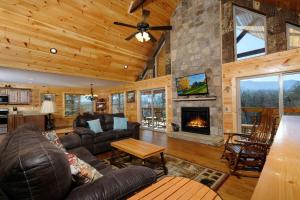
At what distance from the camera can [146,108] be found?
7.48 m

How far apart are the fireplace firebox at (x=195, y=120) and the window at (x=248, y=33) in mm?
1912

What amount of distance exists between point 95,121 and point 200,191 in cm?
363

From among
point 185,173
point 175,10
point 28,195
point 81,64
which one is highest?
point 175,10

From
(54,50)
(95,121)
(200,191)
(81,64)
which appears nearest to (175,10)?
(81,64)

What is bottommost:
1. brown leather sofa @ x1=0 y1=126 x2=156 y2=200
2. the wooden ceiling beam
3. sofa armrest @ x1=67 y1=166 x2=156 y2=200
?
sofa armrest @ x1=67 y1=166 x2=156 y2=200

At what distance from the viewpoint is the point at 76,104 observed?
387 inches

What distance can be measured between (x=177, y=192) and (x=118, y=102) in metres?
8.49

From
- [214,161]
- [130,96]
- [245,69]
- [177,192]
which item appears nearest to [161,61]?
[130,96]

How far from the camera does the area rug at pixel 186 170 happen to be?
2.45m

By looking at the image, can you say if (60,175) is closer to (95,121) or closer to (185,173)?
(185,173)

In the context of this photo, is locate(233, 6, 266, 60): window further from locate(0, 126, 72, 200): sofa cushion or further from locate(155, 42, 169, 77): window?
locate(0, 126, 72, 200): sofa cushion

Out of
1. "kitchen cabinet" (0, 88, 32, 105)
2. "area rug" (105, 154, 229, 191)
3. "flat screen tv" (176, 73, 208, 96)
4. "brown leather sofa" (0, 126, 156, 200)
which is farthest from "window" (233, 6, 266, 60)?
"kitchen cabinet" (0, 88, 32, 105)

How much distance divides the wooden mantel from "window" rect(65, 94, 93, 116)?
10162 millimetres

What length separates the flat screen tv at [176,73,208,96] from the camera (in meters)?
4.91
